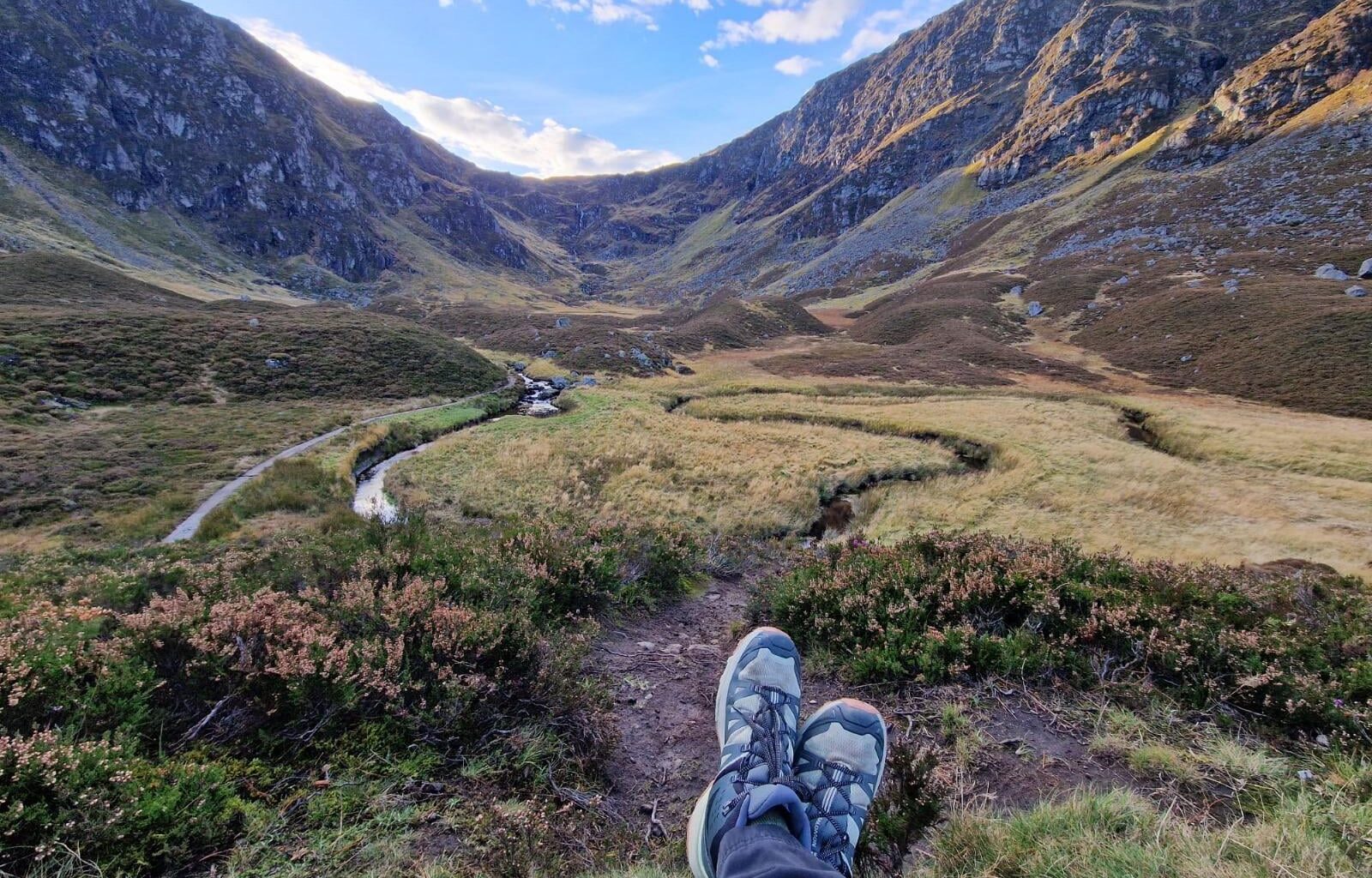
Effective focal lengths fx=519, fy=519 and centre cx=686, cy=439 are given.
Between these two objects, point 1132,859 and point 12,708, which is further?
point 12,708

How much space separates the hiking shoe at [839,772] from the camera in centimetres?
325

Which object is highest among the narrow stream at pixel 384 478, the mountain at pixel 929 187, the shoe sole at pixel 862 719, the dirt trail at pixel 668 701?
the mountain at pixel 929 187

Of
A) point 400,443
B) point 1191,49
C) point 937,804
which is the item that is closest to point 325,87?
point 400,443

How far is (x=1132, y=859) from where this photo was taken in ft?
8.11

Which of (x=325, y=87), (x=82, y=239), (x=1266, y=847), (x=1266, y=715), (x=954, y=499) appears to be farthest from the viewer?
(x=325, y=87)

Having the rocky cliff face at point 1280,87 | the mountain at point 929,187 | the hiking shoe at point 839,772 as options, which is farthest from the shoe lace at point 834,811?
the rocky cliff face at point 1280,87

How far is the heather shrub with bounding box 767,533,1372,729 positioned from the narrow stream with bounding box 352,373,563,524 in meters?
9.16

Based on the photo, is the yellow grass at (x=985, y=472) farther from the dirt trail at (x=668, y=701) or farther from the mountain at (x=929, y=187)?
the mountain at (x=929, y=187)

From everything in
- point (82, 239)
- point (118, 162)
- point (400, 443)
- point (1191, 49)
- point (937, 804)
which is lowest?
point (400, 443)

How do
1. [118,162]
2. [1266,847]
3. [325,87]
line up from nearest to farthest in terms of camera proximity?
[1266,847]
[118,162]
[325,87]

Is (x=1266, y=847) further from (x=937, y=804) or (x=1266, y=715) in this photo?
(x=1266, y=715)

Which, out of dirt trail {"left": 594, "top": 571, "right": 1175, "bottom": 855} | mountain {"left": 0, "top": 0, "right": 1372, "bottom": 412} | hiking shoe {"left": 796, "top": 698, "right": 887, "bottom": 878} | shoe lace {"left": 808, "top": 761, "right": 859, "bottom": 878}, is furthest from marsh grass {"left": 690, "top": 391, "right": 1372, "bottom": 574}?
mountain {"left": 0, "top": 0, "right": 1372, "bottom": 412}

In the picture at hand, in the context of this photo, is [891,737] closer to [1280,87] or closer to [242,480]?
[242,480]

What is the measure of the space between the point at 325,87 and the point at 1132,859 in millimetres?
274000
